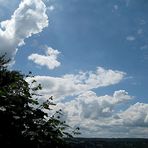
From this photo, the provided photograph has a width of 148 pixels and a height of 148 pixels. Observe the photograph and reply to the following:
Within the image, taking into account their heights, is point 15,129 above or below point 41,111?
Answer: below

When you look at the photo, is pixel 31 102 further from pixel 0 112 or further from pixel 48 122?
pixel 0 112

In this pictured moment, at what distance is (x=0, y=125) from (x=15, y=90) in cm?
278

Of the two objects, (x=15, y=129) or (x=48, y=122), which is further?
(x=48, y=122)

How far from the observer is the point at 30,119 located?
12047 mm

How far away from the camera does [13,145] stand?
1131 centimetres

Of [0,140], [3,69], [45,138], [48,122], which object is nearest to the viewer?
[0,140]

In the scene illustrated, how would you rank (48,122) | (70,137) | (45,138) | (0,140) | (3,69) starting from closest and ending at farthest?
(0,140) < (45,138) < (48,122) < (70,137) < (3,69)

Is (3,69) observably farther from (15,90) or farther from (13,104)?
(13,104)

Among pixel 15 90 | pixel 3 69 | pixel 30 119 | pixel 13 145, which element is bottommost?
pixel 13 145

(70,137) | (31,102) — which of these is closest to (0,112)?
(31,102)

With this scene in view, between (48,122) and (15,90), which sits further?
(15,90)

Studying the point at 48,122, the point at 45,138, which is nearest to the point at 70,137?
the point at 48,122

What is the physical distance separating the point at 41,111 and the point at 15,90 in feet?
4.48

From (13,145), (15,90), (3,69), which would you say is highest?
(3,69)
